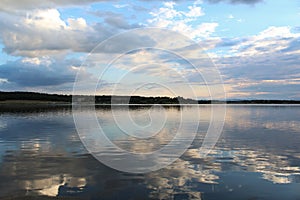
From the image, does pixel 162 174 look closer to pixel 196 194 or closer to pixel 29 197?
pixel 196 194

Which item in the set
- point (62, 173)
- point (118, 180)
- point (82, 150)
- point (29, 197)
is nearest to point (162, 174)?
point (118, 180)

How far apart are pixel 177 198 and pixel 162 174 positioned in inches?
198

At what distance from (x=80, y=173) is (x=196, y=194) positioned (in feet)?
25.5

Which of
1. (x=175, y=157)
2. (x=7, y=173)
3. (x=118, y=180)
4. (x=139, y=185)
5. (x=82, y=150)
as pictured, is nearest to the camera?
(x=139, y=185)

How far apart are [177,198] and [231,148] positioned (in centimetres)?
1706

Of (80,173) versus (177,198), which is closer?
(177,198)

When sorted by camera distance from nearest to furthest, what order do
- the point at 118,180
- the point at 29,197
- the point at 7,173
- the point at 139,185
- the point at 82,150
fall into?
the point at 29,197 < the point at 139,185 < the point at 118,180 < the point at 7,173 < the point at 82,150

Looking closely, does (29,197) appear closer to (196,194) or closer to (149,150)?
(196,194)

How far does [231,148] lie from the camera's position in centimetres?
3084

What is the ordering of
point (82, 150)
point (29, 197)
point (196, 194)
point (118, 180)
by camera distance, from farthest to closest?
point (82, 150)
point (118, 180)
point (196, 194)
point (29, 197)

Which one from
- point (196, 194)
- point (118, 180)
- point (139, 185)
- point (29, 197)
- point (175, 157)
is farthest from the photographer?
point (175, 157)

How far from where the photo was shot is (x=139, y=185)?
1723 centimetres

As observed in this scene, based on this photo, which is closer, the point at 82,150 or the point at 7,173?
the point at 7,173

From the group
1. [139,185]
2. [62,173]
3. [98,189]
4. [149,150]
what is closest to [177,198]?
[139,185]
